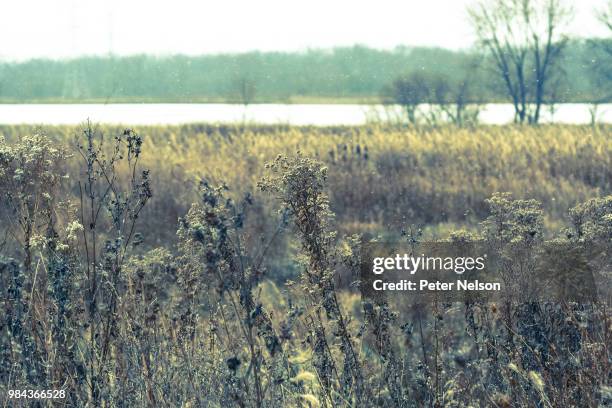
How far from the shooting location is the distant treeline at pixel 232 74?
1651 inches

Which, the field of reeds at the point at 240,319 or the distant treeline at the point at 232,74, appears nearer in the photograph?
the field of reeds at the point at 240,319

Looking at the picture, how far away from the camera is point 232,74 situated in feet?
130

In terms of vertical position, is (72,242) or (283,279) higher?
(72,242)

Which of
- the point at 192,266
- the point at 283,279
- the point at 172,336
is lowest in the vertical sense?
the point at 283,279

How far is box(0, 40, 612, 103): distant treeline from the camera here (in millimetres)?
41938

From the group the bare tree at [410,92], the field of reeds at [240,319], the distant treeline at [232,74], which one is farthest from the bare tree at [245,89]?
the field of reeds at [240,319]

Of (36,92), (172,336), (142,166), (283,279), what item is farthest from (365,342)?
(36,92)

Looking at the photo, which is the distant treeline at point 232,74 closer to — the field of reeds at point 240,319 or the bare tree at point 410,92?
the bare tree at point 410,92

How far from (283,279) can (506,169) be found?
6.41 meters

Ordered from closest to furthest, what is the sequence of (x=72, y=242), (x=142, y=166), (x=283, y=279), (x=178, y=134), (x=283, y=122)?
(x=72, y=242)
(x=283, y=279)
(x=142, y=166)
(x=178, y=134)
(x=283, y=122)

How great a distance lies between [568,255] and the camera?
460cm

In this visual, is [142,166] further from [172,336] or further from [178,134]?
[172,336]

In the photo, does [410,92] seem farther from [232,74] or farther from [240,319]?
[240,319]

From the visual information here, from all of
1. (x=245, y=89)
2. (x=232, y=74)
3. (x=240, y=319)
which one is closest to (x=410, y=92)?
(x=245, y=89)
